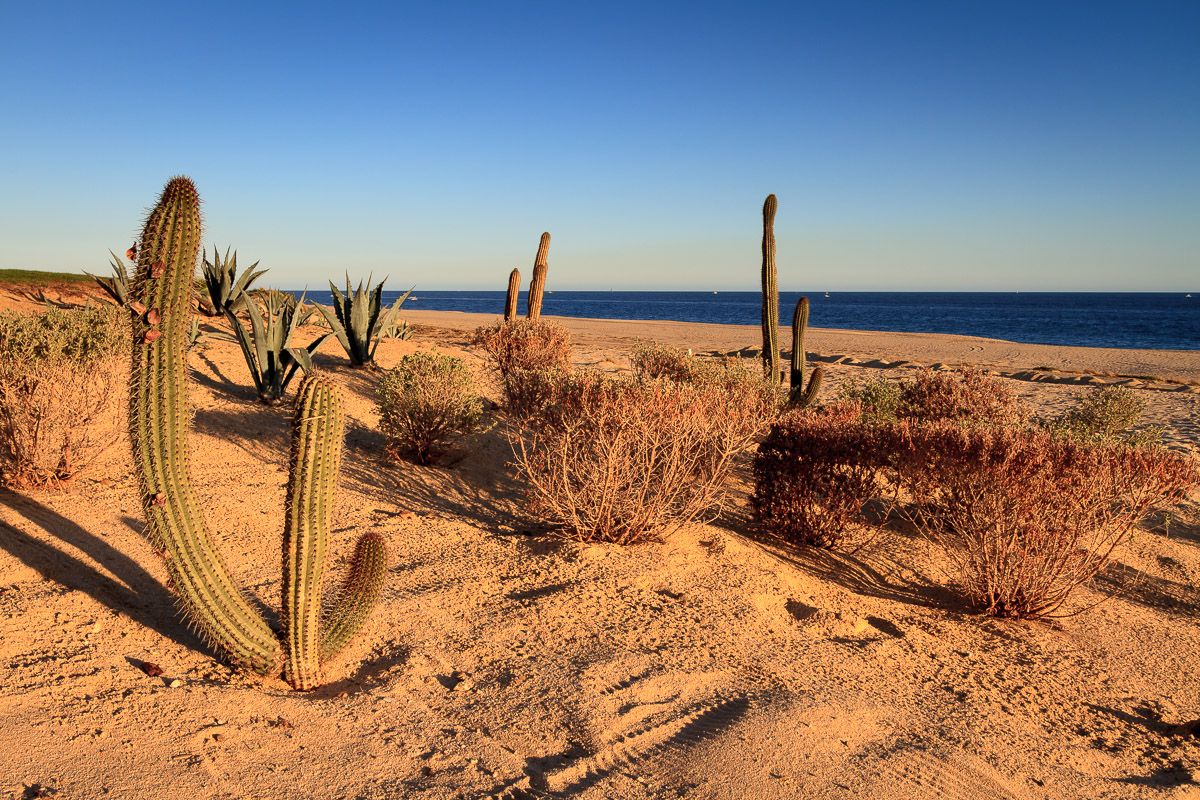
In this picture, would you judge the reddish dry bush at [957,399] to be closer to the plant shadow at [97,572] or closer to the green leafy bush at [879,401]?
the green leafy bush at [879,401]

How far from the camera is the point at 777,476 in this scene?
20.8ft

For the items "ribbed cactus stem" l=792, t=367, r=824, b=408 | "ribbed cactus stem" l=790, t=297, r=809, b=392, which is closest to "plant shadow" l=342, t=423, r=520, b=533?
"ribbed cactus stem" l=792, t=367, r=824, b=408

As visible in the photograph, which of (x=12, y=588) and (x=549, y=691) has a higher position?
(x=12, y=588)

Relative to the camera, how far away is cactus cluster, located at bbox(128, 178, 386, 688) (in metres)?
3.46

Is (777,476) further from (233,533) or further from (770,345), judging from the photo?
(770,345)

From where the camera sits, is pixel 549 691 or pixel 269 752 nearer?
pixel 269 752

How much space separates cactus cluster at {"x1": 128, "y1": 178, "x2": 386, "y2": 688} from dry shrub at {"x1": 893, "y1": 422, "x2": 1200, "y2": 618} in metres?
3.88

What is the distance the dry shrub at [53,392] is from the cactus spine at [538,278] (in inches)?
329

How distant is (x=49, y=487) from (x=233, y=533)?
1.61 m

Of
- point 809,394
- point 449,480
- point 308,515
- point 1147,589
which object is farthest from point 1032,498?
point 809,394

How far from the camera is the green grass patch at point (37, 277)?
16.2m

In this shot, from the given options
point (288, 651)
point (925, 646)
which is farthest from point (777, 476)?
point (288, 651)

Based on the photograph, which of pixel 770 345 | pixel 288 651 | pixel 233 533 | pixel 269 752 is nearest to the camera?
pixel 269 752

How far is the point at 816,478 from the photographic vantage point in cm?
617
